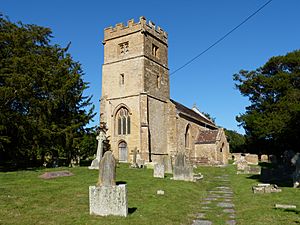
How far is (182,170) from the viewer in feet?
52.1

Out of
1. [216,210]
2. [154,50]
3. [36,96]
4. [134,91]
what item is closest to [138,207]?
[216,210]

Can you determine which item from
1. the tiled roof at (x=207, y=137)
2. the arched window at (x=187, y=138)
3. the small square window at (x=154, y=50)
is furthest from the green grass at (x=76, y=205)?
the tiled roof at (x=207, y=137)

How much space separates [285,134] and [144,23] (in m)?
17.9

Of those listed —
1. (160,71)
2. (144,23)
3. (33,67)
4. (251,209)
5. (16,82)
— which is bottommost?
(251,209)

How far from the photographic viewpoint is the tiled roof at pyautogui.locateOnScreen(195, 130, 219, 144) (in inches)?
1406

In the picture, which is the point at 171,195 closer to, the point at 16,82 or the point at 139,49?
the point at 16,82

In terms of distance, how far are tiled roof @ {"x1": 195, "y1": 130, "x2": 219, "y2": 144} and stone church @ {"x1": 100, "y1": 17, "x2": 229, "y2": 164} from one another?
1.61 ft

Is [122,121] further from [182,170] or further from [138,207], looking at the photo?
[138,207]

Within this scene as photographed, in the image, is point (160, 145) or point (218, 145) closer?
point (160, 145)

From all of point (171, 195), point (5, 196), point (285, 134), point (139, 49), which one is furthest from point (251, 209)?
point (139, 49)

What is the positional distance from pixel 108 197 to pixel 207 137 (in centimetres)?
3056

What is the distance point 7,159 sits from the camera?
76.5ft

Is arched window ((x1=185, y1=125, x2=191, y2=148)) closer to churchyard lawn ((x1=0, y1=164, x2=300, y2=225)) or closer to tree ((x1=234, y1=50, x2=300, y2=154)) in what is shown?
tree ((x1=234, y1=50, x2=300, y2=154))

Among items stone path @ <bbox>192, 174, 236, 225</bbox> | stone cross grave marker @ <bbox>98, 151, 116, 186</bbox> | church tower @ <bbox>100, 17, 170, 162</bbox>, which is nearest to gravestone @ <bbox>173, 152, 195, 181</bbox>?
stone path @ <bbox>192, 174, 236, 225</bbox>
